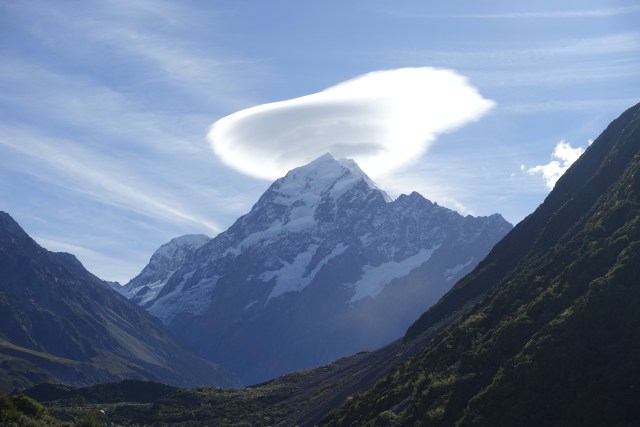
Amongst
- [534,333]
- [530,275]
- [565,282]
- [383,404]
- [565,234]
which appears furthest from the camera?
[565,234]

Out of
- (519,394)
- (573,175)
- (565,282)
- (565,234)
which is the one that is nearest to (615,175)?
(565,234)

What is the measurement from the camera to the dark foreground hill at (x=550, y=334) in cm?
3372

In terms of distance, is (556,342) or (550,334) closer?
(556,342)

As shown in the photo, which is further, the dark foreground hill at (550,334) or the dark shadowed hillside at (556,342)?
the dark foreground hill at (550,334)

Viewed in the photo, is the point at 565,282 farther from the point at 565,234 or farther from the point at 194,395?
the point at 194,395

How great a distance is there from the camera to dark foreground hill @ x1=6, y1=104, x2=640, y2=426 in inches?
1328

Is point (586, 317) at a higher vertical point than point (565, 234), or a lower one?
lower

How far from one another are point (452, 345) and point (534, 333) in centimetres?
1178

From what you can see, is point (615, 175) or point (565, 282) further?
point (615, 175)

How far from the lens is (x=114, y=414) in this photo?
98.2 meters

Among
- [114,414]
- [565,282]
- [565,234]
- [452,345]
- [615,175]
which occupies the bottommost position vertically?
[114,414]

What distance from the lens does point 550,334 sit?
38.7 meters

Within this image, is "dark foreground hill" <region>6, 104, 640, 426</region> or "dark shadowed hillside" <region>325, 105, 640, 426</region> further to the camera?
"dark foreground hill" <region>6, 104, 640, 426</region>

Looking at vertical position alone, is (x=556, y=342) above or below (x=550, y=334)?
below
